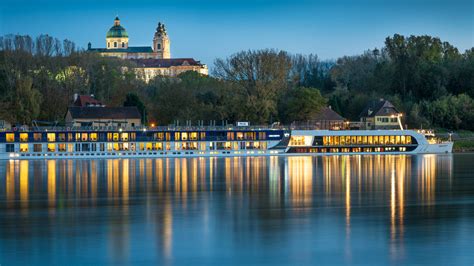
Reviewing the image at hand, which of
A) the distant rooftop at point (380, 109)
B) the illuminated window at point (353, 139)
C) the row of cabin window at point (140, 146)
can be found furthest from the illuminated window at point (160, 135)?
the distant rooftop at point (380, 109)

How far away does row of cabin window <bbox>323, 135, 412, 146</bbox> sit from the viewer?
7569 centimetres

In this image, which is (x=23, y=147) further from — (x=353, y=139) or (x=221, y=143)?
(x=353, y=139)

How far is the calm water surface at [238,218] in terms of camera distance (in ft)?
75.7

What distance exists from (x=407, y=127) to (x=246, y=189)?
150ft

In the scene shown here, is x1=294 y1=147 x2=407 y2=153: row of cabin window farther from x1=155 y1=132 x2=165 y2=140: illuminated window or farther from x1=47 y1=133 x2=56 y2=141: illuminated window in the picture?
x1=47 y1=133 x2=56 y2=141: illuminated window

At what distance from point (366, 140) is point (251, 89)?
610 inches

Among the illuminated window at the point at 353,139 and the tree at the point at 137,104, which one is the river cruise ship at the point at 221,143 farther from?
the tree at the point at 137,104

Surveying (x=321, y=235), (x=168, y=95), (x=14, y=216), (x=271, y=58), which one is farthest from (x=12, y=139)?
(x=321, y=235)

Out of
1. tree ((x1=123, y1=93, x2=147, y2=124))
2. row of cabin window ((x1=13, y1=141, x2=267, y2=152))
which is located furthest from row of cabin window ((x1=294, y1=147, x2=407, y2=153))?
tree ((x1=123, y1=93, x2=147, y2=124))

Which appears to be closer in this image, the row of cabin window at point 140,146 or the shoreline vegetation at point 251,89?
the row of cabin window at point 140,146

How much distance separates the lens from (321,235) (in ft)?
85.5

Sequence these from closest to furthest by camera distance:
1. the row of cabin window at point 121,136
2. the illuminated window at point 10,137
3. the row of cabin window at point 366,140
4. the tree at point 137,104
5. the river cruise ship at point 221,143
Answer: the illuminated window at point 10,137
the row of cabin window at point 121,136
the river cruise ship at point 221,143
the row of cabin window at point 366,140
the tree at point 137,104

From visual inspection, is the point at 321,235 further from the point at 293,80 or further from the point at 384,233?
the point at 293,80

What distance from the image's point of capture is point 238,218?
29.8 metres
